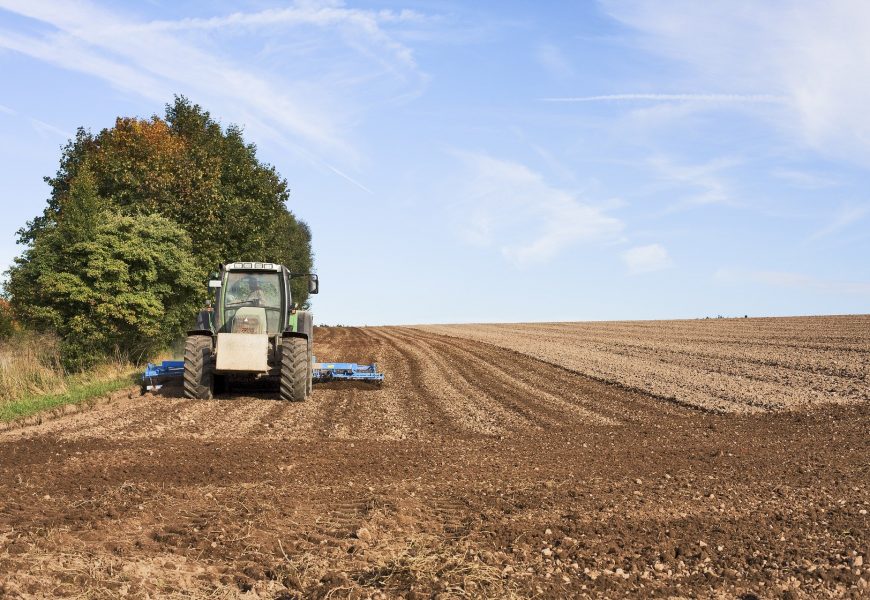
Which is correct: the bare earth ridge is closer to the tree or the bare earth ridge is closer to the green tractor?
the green tractor

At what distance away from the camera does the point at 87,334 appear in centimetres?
2400

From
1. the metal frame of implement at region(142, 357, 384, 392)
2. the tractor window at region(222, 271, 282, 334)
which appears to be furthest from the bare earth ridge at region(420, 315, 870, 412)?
the tractor window at region(222, 271, 282, 334)

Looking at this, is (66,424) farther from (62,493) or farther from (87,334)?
(87,334)

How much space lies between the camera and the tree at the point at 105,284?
23.5 m

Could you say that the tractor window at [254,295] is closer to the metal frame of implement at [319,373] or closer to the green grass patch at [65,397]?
the metal frame of implement at [319,373]

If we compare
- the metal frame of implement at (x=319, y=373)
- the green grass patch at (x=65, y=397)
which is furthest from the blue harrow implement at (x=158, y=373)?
the green grass patch at (x=65, y=397)

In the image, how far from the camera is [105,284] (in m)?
23.5

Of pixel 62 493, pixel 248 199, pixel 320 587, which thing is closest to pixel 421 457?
pixel 62 493

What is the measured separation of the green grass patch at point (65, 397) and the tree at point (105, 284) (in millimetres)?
3500

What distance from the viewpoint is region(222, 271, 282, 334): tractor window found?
54.0 feet

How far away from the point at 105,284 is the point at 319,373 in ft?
28.9

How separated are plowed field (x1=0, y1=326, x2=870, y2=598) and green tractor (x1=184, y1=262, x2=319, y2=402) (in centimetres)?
121

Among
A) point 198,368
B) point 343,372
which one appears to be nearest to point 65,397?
point 198,368

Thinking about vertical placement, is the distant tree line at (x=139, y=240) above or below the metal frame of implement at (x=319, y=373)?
above
